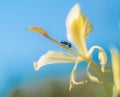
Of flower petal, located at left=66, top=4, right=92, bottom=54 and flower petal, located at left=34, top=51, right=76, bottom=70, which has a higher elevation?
flower petal, located at left=66, top=4, right=92, bottom=54

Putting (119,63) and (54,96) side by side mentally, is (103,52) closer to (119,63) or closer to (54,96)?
(119,63)

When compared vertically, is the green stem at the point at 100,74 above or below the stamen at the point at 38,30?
below

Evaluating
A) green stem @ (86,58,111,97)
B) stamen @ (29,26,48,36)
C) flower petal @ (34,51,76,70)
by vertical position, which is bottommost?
green stem @ (86,58,111,97)

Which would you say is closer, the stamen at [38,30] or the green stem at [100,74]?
the green stem at [100,74]

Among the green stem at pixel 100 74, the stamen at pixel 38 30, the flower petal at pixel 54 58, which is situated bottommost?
the green stem at pixel 100 74

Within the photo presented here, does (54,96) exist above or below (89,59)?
above

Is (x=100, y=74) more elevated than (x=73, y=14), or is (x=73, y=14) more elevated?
(x=73, y=14)

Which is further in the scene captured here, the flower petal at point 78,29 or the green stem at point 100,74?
the flower petal at point 78,29

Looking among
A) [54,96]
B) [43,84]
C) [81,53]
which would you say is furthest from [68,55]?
[43,84]
